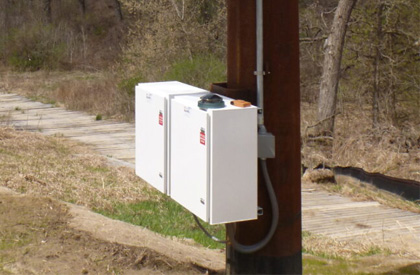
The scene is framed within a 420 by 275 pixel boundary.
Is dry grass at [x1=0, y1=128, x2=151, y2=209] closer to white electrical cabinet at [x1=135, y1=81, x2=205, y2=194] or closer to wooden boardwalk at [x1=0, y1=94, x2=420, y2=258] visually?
wooden boardwalk at [x1=0, y1=94, x2=420, y2=258]

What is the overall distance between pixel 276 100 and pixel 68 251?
6.38 ft

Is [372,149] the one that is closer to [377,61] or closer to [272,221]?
[377,61]

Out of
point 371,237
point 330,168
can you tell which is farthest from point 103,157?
point 371,237

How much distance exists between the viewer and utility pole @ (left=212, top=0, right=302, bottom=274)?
4.34 metres

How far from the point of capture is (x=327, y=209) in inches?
340

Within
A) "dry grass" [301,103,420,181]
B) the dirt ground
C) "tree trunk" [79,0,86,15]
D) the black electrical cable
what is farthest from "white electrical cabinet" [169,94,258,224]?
"tree trunk" [79,0,86,15]

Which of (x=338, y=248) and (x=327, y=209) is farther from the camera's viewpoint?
(x=327, y=209)

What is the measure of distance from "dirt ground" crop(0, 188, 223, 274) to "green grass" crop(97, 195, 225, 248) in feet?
2.15

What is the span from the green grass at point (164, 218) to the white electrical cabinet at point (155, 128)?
1.86 meters

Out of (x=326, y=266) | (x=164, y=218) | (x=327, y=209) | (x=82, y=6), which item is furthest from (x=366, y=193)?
(x=82, y=6)

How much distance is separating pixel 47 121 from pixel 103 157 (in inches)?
199

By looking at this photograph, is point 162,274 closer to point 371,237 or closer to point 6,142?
point 371,237

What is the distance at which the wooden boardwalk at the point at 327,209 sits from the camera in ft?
24.4

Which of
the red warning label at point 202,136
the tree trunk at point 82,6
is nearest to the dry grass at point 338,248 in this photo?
the red warning label at point 202,136
